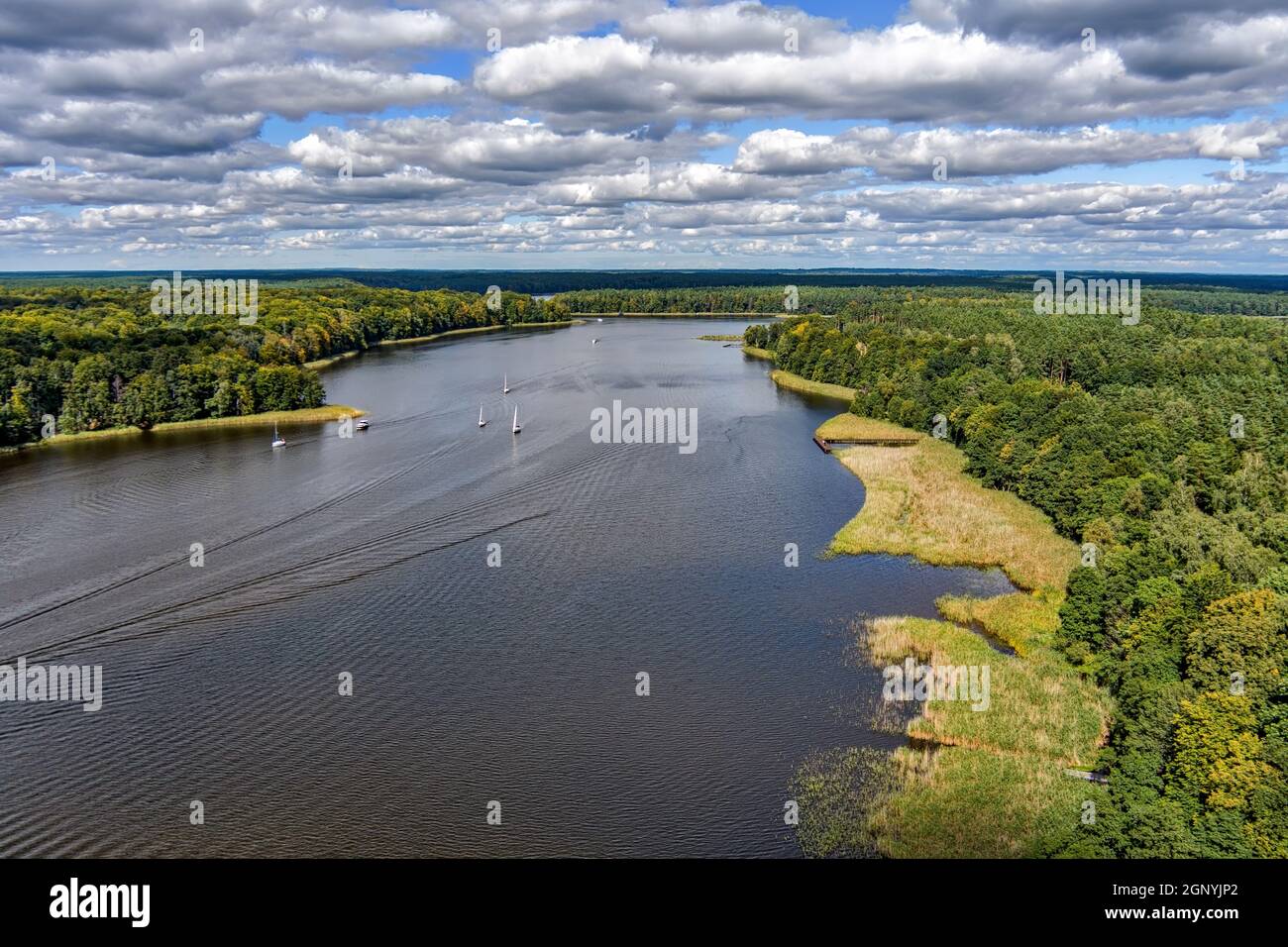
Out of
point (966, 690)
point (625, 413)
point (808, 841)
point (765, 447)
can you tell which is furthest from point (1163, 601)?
point (625, 413)

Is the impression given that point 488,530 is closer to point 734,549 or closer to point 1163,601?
point 734,549

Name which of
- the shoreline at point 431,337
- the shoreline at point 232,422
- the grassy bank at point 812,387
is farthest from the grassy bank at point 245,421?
the grassy bank at point 812,387

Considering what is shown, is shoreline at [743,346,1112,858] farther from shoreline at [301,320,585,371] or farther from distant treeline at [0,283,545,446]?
shoreline at [301,320,585,371]

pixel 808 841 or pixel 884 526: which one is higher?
pixel 884 526

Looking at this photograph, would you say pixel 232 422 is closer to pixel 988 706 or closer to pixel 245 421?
pixel 245 421

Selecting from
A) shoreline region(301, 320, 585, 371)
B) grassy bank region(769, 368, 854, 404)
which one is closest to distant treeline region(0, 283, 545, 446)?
shoreline region(301, 320, 585, 371)
